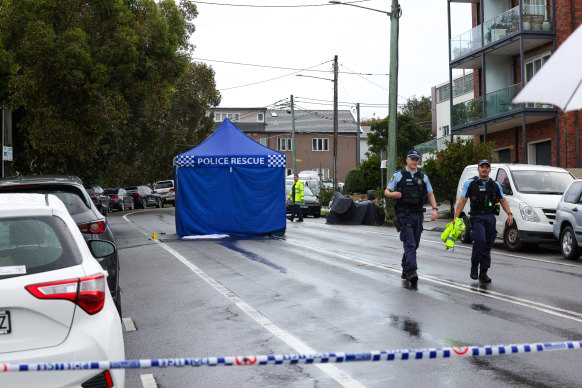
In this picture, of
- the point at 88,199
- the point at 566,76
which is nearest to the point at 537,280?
the point at 88,199

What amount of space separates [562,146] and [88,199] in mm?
24385

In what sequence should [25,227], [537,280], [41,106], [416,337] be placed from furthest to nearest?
[41,106] < [537,280] < [416,337] < [25,227]

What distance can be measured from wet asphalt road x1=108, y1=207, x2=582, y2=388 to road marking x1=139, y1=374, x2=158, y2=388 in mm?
57

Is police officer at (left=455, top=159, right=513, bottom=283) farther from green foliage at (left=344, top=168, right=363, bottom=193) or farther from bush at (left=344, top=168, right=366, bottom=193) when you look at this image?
green foliage at (left=344, top=168, right=363, bottom=193)

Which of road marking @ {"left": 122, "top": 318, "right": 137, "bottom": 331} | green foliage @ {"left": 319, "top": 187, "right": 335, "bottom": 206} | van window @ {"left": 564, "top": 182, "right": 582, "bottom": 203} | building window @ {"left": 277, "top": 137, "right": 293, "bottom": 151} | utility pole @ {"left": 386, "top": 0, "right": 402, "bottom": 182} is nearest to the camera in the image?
road marking @ {"left": 122, "top": 318, "right": 137, "bottom": 331}

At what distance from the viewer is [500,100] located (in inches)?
1273

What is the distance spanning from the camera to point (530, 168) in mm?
18000

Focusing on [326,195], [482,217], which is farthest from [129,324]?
[326,195]

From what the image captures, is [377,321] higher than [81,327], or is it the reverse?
[81,327]

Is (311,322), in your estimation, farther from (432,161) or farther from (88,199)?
(432,161)

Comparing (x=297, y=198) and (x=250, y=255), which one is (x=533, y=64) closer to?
(x=297, y=198)

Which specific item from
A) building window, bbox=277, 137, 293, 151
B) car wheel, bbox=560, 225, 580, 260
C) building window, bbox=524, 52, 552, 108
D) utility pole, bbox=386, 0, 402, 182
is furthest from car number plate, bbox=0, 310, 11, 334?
building window, bbox=277, 137, 293, 151

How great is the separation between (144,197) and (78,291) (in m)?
47.3

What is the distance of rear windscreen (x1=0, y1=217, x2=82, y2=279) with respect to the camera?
14.1 ft
